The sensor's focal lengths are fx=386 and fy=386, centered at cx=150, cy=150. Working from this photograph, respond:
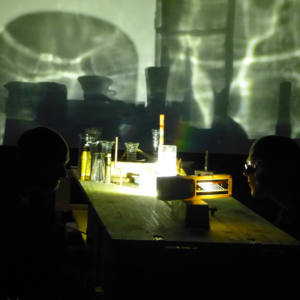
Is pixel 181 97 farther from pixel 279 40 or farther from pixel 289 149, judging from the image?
pixel 289 149

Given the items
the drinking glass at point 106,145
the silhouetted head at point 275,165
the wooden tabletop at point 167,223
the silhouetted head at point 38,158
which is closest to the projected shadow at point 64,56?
the drinking glass at point 106,145

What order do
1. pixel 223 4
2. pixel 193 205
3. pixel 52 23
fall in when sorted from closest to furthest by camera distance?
pixel 193 205 < pixel 52 23 < pixel 223 4

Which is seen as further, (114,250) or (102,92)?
(102,92)

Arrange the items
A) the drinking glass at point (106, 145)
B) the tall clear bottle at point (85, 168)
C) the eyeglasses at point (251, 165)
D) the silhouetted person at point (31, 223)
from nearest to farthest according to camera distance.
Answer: the silhouetted person at point (31, 223), the eyeglasses at point (251, 165), the tall clear bottle at point (85, 168), the drinking glass at point (106, 145)

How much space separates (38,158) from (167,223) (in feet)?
2.18

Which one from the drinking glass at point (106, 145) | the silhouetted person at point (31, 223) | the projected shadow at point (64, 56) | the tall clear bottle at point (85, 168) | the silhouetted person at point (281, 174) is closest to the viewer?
the silhouetted person at point (31, 223)

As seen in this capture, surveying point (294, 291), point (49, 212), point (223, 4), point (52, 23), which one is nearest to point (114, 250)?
point (49, 212)

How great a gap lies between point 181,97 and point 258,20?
1.27m

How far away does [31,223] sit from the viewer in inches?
58.6

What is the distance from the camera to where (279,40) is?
4.46 meters

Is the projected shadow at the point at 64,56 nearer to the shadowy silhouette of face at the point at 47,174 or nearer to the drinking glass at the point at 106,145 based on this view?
the drinking glass at the point at 106,145

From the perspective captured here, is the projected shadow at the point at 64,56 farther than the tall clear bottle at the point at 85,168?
Yes

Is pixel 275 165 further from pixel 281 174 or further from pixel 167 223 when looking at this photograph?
pixel 167 223

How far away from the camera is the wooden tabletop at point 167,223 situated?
156 cm
